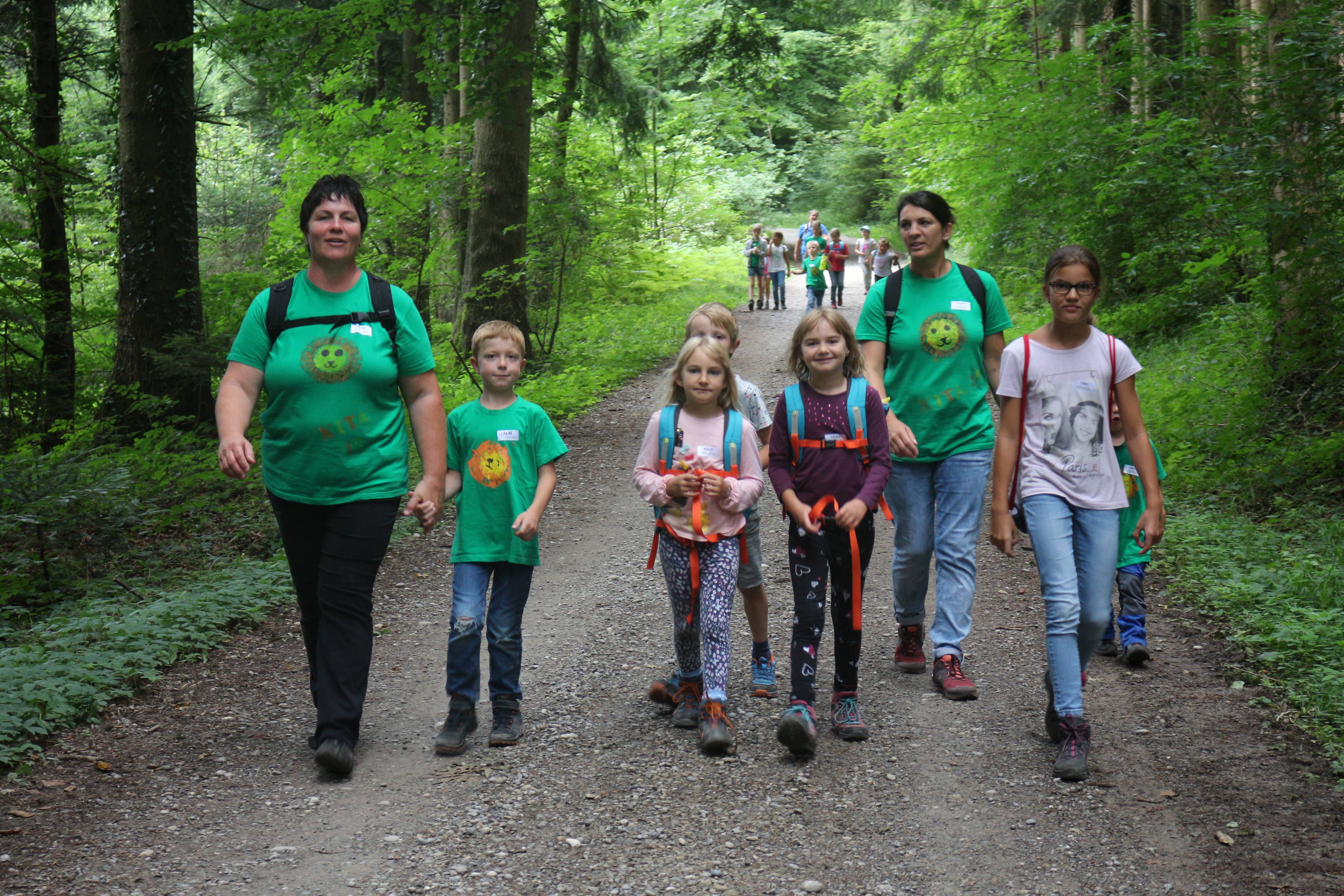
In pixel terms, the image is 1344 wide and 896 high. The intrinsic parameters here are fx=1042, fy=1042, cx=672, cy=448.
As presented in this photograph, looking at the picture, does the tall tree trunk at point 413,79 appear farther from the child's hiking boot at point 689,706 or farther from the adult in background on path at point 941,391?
the child's hiking boot at point 689,706

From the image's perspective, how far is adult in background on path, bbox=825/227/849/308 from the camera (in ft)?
74.8

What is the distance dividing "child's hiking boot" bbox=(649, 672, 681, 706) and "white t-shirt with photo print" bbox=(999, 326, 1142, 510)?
1.78 meters

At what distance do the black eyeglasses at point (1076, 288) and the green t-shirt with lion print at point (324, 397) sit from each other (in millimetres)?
2462

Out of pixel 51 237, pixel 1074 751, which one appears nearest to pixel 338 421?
pixel 1074 751

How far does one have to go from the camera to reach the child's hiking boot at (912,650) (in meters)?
5.20

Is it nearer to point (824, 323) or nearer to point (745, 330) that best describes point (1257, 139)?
point (824, 323)

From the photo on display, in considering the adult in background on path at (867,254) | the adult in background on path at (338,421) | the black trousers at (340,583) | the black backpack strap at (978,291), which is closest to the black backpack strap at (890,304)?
the black backpack strap at (978,291)

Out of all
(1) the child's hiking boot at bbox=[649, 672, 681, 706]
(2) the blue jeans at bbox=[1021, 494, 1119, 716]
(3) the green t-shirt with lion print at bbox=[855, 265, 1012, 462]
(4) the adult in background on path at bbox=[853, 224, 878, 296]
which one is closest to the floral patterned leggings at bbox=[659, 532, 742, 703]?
(1) the child's hiking boot at bbox=[649, 672, 681, 706]

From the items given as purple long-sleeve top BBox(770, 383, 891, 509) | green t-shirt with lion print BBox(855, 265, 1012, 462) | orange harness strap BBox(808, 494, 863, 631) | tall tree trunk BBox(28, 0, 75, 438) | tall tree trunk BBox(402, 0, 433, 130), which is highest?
tall tree trunk BBox(402, 0, 433, 130)

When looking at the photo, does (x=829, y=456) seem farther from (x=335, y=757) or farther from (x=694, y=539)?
(x=335, y=757)

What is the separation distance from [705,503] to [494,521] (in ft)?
2.85

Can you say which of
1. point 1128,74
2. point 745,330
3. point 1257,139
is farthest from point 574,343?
point 1257,139

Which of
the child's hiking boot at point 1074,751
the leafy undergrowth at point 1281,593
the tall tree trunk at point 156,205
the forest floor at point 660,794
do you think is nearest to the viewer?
the forest floor at point 660,794

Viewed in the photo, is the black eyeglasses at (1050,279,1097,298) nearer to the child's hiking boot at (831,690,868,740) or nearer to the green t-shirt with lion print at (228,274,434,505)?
the child's hiking boot at (831,690,868,740)
